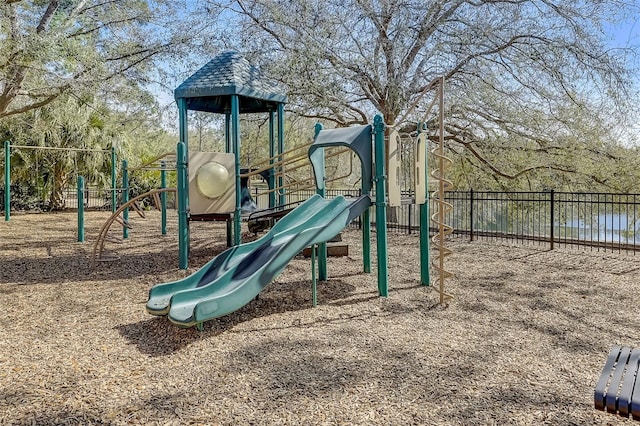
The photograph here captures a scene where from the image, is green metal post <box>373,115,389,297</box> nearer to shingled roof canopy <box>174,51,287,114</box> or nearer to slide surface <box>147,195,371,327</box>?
slide surface <box>147,195,371,327</box>

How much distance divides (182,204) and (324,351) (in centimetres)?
389

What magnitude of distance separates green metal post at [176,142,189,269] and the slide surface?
186 cm

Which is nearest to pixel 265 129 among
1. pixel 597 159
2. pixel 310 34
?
pixel 310 34

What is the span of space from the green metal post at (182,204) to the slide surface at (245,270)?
1856 mm

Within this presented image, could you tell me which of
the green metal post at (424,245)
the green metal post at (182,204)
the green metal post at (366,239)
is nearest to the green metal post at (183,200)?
the green metal post at (182,204)

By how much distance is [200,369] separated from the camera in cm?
332

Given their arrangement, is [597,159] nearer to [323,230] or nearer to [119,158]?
[323,230]

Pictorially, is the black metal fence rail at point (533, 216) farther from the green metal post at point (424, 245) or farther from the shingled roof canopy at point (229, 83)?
the shingled roof canopy at point (229, 83)

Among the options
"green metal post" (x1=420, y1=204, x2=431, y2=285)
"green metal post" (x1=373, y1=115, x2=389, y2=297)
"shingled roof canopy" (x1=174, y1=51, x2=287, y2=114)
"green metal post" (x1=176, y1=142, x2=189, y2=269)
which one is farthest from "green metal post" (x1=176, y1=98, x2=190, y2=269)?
"green metal post" (x1=420, y1=204, x2=431, y2=285)

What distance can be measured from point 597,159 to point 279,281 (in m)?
9.52

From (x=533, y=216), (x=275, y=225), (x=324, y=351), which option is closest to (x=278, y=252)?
(x=275, y=225)

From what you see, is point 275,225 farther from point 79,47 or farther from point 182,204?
point 79,47

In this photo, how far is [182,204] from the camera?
22.1 feet

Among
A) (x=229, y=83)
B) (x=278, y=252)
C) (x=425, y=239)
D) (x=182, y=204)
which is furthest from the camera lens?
(x=229, y=83)
